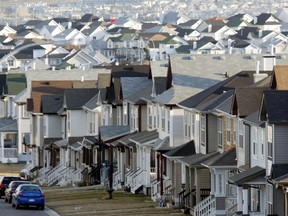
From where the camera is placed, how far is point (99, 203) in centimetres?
6044

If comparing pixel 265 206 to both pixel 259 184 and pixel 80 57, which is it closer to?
pixel 259 184

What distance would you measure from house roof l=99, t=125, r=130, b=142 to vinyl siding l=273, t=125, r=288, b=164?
26246 millimetres

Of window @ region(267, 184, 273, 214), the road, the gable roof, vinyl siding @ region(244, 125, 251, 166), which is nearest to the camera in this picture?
window @ region(267, 184, 273, 214)

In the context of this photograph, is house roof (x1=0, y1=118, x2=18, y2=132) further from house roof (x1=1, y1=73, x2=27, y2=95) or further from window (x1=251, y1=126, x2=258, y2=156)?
window (x1=251, y1=126, x2=258, y2=156)

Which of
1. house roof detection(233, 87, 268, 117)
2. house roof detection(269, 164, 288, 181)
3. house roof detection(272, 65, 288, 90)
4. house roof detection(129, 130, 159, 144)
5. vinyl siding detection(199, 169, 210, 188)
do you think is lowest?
house roof detection(129, 130, 159, 144)

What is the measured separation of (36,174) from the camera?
88688 mm

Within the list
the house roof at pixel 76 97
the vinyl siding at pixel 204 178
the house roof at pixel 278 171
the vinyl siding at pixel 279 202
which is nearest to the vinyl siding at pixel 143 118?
the house roof at pixel 76 97

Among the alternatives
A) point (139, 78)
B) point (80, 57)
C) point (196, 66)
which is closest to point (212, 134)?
point (196, 66)

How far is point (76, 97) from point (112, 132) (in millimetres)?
9694

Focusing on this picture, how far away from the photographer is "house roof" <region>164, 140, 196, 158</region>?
5885cm

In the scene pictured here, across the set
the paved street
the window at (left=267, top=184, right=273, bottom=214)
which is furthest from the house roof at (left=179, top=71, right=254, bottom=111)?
the window at (left=267, top=184, right=273, bottom=214)

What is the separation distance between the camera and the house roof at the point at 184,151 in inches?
2317

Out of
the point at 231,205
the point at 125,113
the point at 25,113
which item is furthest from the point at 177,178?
the point at 25,113

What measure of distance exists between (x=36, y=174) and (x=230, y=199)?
124 ft
